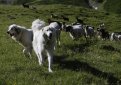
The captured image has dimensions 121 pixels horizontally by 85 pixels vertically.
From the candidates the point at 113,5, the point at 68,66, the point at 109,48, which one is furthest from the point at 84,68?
the point at 113,5

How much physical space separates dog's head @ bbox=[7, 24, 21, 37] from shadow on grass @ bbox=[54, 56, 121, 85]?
8.09 feet

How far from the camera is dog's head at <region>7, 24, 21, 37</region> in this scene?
18484 millimetres

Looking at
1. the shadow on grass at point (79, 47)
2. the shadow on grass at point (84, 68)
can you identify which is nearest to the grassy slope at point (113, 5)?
the shadow on grass at point (79, 47)

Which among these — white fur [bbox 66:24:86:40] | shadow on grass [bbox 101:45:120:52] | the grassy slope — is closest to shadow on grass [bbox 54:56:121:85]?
shadow on grass [bbox 101:45:120:52]

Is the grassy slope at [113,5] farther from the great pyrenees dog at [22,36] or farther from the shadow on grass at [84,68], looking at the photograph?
the shadow on grass at [84,68]

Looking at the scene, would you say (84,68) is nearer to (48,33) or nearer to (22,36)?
(48,33)

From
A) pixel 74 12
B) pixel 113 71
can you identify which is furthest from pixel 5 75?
pixel 74 12

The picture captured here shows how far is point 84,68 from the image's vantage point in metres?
16.3

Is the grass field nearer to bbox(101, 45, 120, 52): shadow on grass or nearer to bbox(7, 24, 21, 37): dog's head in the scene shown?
bbox(101, 45, 120, 52): shadow on grass

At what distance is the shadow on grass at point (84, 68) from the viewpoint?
49.1ft

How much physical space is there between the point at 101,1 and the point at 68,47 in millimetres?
166854

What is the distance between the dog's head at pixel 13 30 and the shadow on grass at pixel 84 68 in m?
2.46

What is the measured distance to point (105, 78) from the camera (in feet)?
48.9

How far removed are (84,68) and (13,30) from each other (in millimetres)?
4550
